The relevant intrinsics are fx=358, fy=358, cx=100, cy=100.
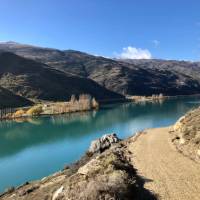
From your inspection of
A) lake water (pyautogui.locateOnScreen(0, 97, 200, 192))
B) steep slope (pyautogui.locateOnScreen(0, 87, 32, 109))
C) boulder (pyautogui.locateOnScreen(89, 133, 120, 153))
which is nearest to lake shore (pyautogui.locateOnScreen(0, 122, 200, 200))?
boulder (pyautogui.locateOnScreen(89, 133, 120, 153))

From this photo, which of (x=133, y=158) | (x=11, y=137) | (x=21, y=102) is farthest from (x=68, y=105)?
(x=133, y=158)

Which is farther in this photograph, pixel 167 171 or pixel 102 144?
pixel 102 144

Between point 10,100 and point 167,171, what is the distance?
141 m

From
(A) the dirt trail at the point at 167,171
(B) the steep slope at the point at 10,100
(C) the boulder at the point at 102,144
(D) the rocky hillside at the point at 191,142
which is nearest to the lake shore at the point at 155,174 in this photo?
(A) the dirt trail at the point at 167,171

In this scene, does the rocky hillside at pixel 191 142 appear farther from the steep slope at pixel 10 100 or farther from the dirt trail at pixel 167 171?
the steep slope at pixel 10 100

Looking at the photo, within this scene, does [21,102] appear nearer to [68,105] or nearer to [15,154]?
[68,105]

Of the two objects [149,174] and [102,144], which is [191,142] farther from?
[149,174]

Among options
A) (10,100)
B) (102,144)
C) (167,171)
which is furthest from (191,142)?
(10,100)

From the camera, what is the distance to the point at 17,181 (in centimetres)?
3712

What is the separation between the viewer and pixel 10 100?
156125mm

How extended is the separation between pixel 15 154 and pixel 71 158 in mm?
14526

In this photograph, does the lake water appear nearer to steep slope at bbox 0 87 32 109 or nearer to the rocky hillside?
the rocky hillside

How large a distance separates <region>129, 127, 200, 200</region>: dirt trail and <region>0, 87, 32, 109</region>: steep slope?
405ft

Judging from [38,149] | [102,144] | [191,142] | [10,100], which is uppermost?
[10,100]
